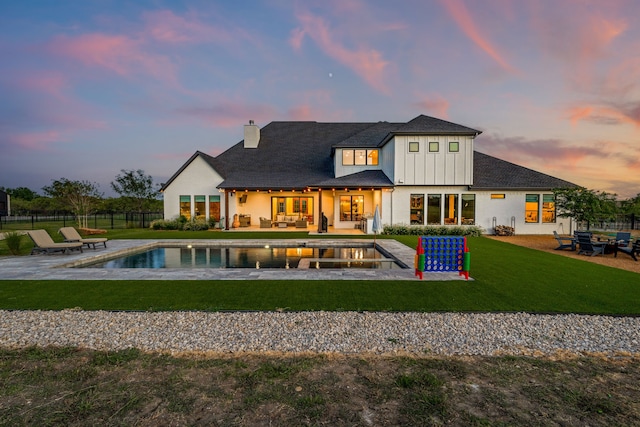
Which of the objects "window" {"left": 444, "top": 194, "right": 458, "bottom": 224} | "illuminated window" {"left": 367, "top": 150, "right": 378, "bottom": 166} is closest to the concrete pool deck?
"window" {"left": 444, "top": 194, "right": 458, "bottom": 224}

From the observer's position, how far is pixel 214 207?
2241cm

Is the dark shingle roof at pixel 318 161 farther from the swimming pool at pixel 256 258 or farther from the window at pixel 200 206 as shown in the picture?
the swimming pool at pixel 256 258

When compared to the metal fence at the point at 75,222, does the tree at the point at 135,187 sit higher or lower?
higher

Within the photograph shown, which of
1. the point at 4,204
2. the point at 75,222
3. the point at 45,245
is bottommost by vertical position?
the point at 75,222

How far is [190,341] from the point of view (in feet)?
14.6

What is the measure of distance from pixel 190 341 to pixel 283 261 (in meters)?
6.73

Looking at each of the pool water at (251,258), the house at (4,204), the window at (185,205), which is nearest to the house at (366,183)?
the window at (185,205)

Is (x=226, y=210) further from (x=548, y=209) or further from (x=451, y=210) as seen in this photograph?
(x=548, y=209)

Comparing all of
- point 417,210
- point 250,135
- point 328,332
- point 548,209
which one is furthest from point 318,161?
point 328,332

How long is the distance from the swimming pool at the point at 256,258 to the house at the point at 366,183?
485 cm

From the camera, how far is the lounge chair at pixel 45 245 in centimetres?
1128

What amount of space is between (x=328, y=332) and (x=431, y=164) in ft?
53.4

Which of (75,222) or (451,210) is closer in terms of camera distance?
(451,210)

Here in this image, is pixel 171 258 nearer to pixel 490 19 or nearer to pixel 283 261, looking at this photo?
pixel 283 261
